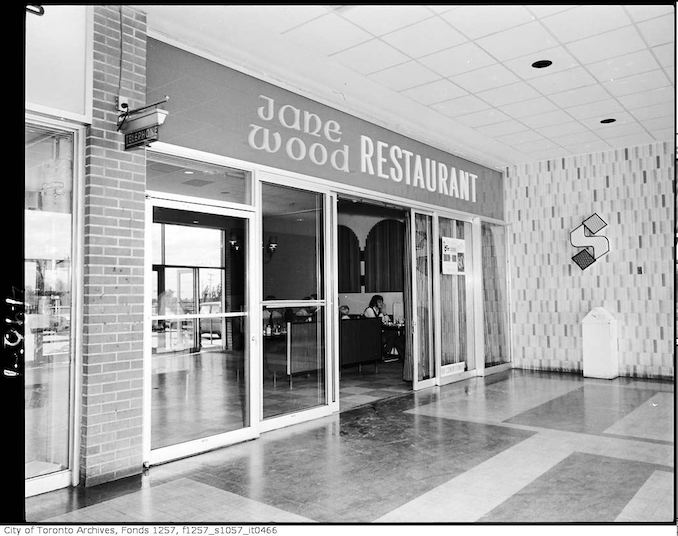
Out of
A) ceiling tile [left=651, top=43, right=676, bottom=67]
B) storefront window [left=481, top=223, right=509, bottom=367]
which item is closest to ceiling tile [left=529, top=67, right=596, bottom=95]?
ceiling tile [left=651, top=43, right=676, bottom=67]

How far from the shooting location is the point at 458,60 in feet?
17.9

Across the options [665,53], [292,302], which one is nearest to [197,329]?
[292,302]

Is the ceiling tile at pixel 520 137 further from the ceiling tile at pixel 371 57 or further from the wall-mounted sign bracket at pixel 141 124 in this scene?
the wall-mounted sign bracket at pixel 141 124

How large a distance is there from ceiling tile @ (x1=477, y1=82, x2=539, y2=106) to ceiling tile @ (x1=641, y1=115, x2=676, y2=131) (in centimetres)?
211

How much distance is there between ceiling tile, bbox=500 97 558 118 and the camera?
21.6 feet

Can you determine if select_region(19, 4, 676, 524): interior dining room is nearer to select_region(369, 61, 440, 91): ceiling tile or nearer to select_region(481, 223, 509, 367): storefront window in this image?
select_region(369, 61, 440, 91): ceiling tile

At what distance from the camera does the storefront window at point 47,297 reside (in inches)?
151

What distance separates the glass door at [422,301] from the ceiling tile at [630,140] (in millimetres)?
2981

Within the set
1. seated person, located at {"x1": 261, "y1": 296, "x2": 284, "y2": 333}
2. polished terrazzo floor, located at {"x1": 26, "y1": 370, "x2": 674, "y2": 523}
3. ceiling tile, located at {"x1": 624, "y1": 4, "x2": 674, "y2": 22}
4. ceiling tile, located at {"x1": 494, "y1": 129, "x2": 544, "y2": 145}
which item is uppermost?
ceiling tile, located at {"x1": 624, "y1": 4, "x2": 674, "y2": 22}

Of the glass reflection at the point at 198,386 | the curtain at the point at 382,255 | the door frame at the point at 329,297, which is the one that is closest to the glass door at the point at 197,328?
the glass reflection at the point at 198,386

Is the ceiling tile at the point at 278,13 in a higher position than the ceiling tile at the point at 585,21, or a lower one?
higher

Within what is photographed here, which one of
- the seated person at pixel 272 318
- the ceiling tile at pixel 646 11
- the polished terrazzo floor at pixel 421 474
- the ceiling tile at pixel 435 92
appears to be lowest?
the polished terrazzo floor at pixel 421 474

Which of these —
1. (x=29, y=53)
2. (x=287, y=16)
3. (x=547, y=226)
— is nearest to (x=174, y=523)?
(x=29, y=53)

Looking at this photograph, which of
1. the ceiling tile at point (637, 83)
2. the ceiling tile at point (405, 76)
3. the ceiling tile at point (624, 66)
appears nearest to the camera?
the ceiling tile at point (624, 66)
